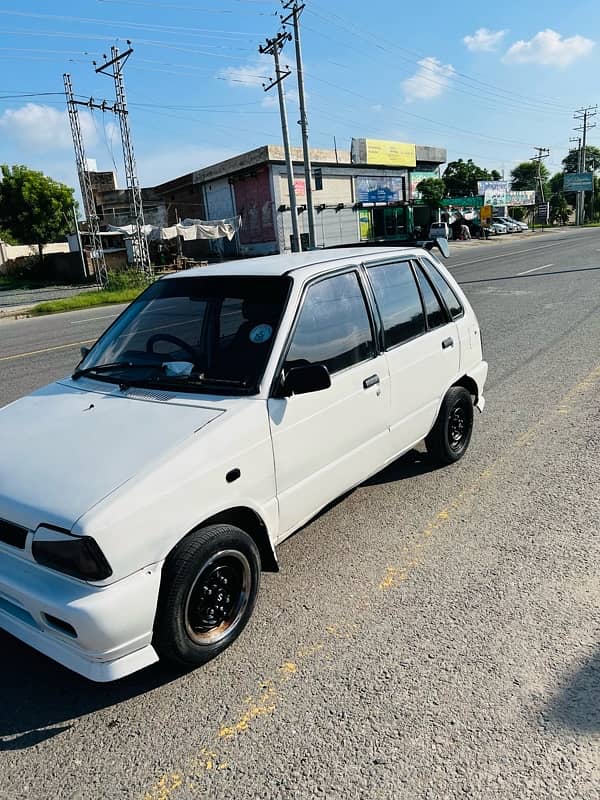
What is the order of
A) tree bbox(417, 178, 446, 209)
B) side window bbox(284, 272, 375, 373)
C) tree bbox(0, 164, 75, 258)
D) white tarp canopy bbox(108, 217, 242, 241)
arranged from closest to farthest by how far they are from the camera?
side window bbox(284, 272, 375, 373)
white tarp canopy bbox(108, 217, 242, 241)
tree bbox(0, 164, 75, 258)
tree bbox(417, 178, 446, 209)

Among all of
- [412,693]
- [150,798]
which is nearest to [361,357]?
[412,693]

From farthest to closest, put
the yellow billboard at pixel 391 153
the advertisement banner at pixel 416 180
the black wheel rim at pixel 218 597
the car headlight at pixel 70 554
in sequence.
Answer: the advertisement banner at pixel 416 180 → the yellow billboard at pixel 391 153 → the black wheel rim at pixel 218 597 → the car headlight at pixel 70 554

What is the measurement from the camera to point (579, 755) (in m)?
2.20

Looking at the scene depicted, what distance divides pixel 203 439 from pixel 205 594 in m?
0.72

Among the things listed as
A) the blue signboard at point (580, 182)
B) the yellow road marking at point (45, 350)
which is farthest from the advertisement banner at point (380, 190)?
the yellow road marking at point (45, 350)

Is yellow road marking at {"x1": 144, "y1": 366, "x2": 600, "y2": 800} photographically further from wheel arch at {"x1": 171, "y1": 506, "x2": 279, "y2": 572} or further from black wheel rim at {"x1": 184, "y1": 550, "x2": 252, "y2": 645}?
wheel arch at {"x1": 171, "y1": 506, "x2": 279, "y2": 572}

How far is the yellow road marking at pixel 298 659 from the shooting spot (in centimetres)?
222

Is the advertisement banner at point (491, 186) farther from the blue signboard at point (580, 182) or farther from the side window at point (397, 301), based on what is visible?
the side window at point (397, 301)

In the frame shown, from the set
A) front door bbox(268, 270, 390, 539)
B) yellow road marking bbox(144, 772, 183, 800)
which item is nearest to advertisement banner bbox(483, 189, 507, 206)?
front door bbox(268, 270, 390, 539)

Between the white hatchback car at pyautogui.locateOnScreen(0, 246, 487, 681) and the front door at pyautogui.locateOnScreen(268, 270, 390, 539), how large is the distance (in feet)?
0.04

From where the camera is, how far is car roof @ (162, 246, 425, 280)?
3592 mm

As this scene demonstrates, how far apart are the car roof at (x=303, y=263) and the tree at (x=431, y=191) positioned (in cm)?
5427

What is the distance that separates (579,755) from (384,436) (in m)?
2.07

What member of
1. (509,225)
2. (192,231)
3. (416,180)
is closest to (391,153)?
(416,180)
